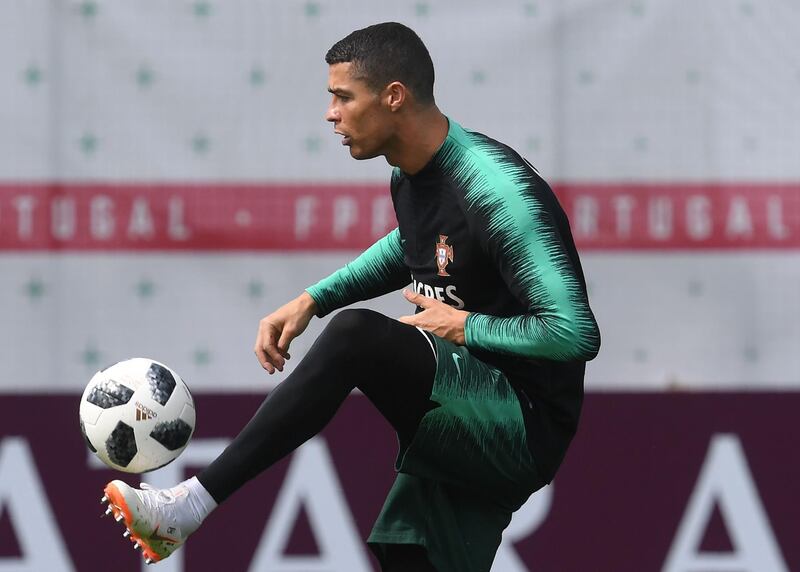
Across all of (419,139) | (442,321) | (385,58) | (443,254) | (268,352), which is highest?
(385,58)

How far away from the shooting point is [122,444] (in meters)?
3.32

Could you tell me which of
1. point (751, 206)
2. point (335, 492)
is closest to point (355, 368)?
point (335, 492)

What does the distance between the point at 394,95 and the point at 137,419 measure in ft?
2.79

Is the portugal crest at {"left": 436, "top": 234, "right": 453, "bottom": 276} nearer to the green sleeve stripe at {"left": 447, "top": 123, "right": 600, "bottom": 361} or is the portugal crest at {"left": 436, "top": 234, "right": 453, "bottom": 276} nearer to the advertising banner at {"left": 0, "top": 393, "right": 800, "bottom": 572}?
the green sleeve stripe at {"left": 447, "top": 123, "right": 600, "bottom": 361}

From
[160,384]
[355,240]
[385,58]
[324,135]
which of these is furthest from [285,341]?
[324,135]

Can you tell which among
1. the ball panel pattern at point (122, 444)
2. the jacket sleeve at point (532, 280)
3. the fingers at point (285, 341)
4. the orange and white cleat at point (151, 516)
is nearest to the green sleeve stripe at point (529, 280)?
the jacket sleeve at point (532, 280)

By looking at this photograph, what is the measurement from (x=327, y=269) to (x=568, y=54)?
1.00 metres

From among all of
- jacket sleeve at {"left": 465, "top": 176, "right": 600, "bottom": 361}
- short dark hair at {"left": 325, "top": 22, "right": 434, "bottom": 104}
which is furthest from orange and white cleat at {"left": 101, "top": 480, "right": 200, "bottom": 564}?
short dark hair at {"left": 325, "top": 22, "right": 434, "bottom": 104}

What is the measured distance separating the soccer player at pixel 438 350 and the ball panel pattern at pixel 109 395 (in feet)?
1.09

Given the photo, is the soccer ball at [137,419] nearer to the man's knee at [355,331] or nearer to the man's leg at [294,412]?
the man's leg at [294,412]

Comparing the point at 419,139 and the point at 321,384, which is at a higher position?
the point at 419,139

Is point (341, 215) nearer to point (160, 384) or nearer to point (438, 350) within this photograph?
point (160, 384)

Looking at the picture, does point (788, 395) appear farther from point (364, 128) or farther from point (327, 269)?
point (364, 128)

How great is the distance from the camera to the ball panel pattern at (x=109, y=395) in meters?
3.36
